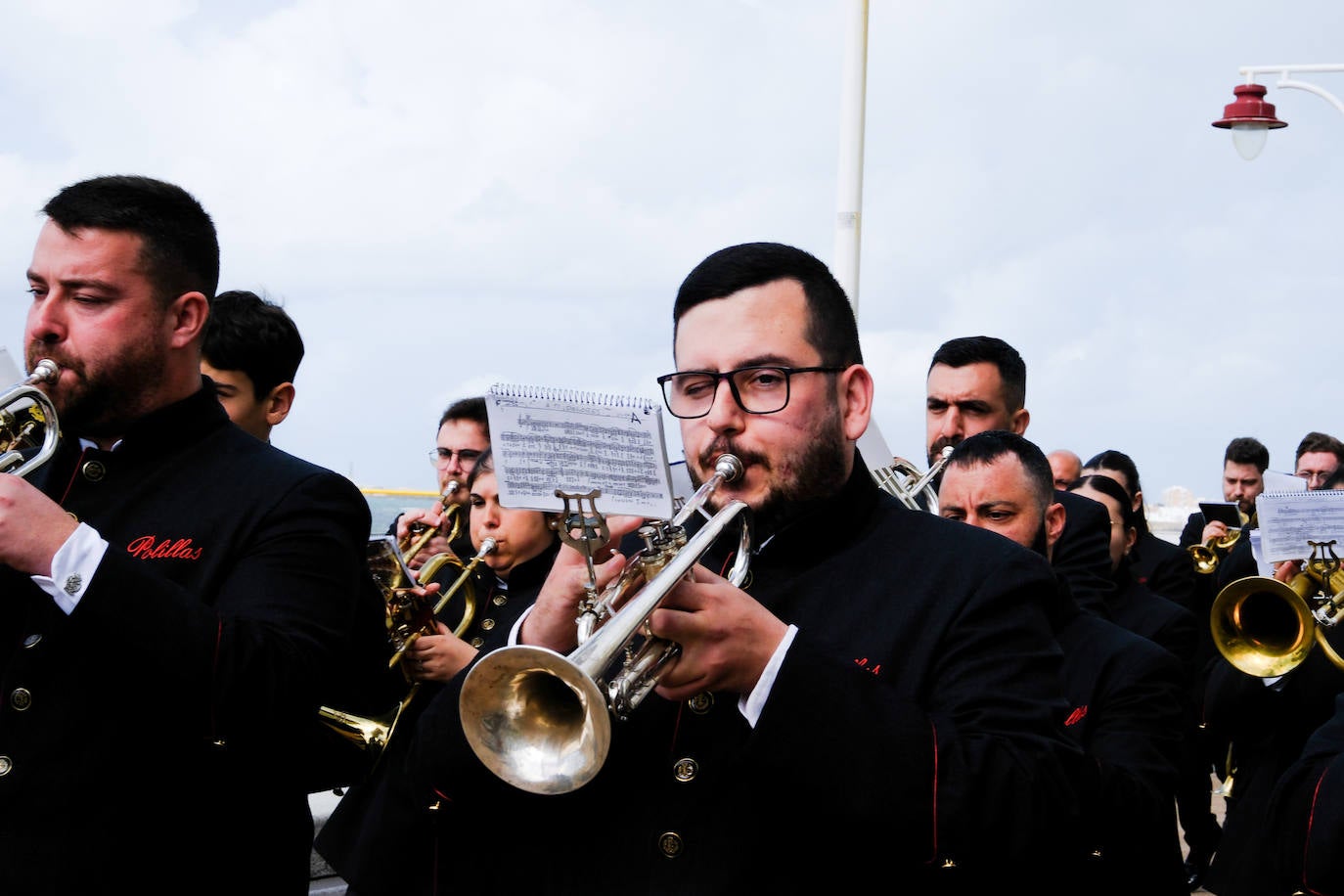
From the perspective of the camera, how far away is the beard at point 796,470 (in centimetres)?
282

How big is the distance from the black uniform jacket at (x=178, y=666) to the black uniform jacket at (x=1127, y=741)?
5.77 feet

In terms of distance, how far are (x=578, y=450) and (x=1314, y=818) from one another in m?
2.00

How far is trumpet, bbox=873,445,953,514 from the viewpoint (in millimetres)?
5789

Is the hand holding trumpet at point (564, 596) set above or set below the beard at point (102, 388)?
below

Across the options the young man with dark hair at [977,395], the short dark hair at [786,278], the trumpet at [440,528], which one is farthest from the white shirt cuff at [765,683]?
the young man with dark hair at [977,395]

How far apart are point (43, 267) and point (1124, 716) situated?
9.71 feet

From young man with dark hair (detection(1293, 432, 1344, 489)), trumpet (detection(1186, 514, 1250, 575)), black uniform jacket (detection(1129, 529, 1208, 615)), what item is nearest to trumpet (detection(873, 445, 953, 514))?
black uniform jacket (detection(1129, 529, 1208, 615))

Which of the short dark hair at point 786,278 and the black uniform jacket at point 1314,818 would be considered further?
the black uniform jacket at point 1314,818

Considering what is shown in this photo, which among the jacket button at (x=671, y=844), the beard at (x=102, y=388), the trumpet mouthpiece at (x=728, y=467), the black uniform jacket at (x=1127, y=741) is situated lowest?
the black uniform jacket at (x=1127, y=741)

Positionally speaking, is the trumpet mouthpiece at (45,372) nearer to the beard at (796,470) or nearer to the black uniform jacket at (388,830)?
the black uniform jacket at (388,830)

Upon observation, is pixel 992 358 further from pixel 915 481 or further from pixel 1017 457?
pixel 1017 457

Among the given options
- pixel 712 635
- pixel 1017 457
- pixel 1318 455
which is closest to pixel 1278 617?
pixel 1017 457

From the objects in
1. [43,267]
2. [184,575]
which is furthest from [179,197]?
[184,575]

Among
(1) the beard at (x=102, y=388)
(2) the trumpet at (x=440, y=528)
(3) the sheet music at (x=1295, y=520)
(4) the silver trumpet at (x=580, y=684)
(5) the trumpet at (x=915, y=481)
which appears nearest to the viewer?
(4) the silver trumpet at (x=580, y=684)
